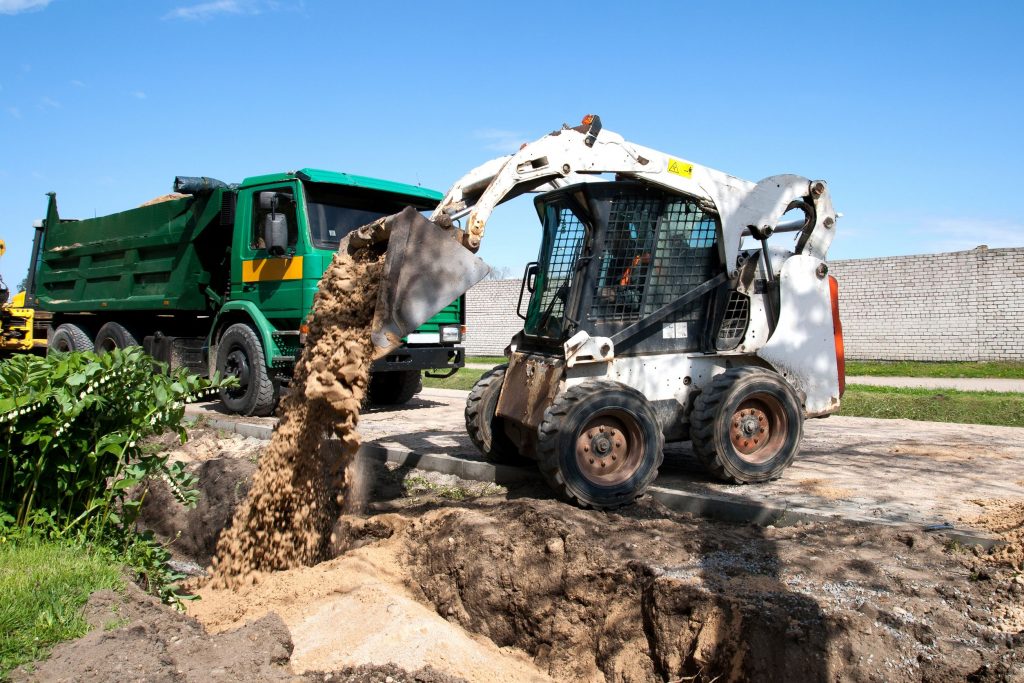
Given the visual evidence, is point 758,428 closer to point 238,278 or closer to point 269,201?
point 269,201

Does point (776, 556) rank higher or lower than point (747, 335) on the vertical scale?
lower

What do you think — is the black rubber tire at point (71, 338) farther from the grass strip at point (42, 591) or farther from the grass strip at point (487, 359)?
the grass strip at point (42, 591)

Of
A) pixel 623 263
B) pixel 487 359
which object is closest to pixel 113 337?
pixel 623 263

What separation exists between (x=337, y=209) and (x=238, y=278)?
1.72 metres

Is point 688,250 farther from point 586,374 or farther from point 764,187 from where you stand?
point 586,374

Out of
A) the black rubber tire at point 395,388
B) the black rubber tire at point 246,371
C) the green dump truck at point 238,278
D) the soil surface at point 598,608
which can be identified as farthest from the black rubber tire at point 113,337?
the soil surface at point 598,608

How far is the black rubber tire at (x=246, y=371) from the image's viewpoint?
10023 millimetres

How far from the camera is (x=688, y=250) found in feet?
21.5

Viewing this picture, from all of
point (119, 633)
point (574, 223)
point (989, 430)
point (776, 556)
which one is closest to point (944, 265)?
point (989, 430)

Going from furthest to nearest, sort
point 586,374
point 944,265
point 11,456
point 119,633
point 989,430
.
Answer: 1. point 944,265
2. point 989,430
3. point 586,374
4. point 11,456
5. point 119,633

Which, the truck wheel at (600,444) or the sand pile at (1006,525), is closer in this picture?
the sand pile at (1006,525)

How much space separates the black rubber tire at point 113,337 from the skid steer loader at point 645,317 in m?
8.19

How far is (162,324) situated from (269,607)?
29.5 feet

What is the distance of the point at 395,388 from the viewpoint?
11523 mm
